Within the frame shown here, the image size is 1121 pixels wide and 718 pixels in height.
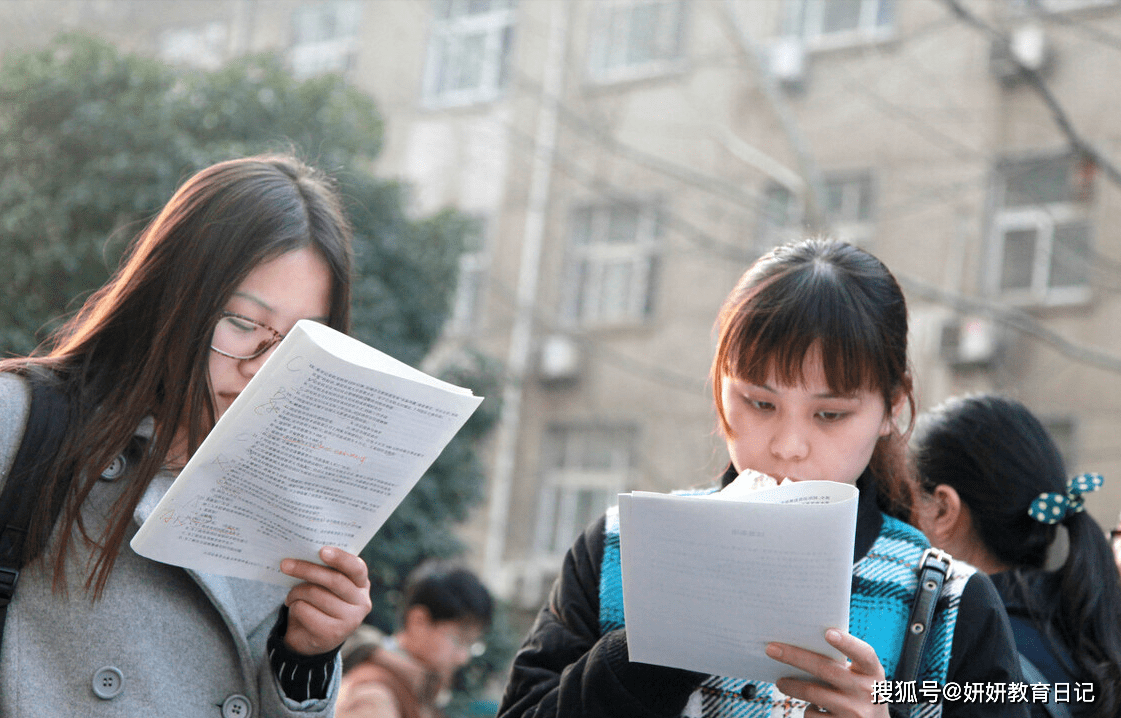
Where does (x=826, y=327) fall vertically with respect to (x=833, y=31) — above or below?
below

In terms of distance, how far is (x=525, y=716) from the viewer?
68.2 inches

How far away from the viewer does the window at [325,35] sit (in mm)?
13320

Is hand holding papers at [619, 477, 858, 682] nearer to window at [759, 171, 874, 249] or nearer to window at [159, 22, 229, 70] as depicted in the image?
window at [759, 171, 874, 249]

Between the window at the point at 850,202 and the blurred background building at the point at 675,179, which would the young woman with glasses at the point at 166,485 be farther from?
the window at the point at 850,202

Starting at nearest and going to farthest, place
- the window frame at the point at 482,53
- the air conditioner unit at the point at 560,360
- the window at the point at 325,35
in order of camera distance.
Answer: the air conditioner unit at the point at 560,360
the window frame at the point at 482,53
the window at the point at 325,35

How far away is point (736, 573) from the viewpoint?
142 centimetres

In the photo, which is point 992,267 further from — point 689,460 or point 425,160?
point 425,160

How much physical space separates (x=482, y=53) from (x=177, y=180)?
7.25m

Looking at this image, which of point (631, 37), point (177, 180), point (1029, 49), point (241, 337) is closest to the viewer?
point (241, 337)

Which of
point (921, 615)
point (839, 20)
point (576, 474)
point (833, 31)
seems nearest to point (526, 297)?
point (576, 474)

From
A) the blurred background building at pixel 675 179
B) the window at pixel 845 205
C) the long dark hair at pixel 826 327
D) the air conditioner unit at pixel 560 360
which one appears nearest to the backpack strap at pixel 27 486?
the long dark hair at pixel 826 327

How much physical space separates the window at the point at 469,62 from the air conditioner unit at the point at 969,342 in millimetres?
5428

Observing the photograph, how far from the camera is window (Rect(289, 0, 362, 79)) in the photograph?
1332cm

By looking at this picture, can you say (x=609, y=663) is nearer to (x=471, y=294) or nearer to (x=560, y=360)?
(x=560, y=360)
